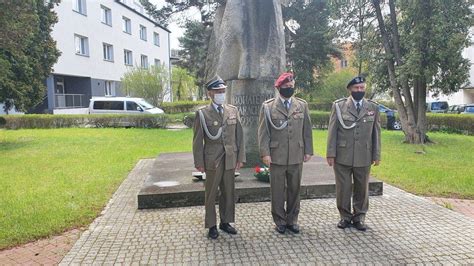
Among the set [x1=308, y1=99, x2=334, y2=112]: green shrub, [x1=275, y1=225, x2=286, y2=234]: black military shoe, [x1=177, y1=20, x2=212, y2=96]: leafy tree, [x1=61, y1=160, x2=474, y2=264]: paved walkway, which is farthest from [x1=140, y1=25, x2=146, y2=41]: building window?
[x1=275, y1=225, x2=286, y2=234]: black military shoe

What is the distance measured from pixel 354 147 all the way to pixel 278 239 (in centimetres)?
142

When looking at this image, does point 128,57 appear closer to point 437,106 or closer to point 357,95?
point 437,106

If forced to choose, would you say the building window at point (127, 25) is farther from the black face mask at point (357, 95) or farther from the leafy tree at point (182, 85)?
the black face mask at point (357, 95)

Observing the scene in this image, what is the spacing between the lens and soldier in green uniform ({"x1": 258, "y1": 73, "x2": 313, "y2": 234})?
480 centimetres

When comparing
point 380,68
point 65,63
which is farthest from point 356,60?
point 65,63

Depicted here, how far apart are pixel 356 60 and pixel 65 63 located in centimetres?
1823

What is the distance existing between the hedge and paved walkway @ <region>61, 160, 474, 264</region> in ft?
55.8

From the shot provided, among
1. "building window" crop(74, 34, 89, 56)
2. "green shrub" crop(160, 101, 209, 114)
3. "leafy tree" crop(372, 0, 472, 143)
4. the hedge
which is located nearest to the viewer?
"leafy tree" crop(372, 0, 472, 143)

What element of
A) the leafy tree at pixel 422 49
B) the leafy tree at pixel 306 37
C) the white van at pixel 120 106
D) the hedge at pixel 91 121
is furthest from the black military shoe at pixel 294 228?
the leafy tree at pixel 306 37

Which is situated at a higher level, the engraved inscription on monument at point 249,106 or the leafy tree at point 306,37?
the leafy tree at point 306,37

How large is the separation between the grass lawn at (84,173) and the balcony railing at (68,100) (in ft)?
36.2

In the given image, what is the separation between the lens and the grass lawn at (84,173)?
5.79 meters

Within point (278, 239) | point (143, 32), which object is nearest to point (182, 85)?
point (143, 32)

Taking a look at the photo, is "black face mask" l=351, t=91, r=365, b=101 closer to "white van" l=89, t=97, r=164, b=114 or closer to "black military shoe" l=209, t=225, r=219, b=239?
"black military shoe" l=209, t=225, r=219, b=239
